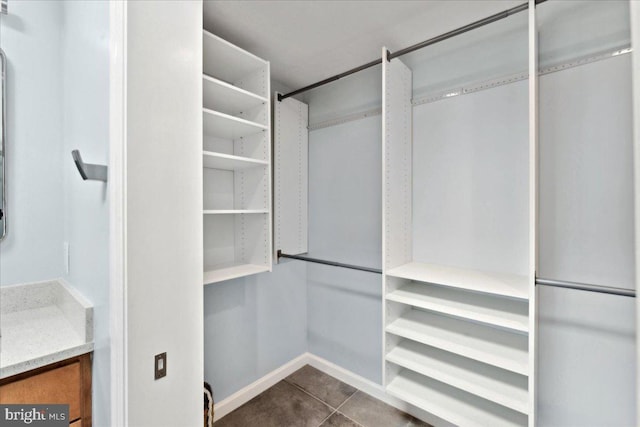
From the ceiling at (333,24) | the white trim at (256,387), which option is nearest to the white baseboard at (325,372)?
the white trim at (256,387)

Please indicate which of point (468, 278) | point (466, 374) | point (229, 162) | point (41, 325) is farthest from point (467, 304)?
point (41, 325)

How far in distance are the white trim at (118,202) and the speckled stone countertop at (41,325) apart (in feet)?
1.13

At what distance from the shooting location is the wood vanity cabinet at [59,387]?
978 millimetres

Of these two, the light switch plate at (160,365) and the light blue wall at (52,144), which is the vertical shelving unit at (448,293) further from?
the light blue wall at (52,144)

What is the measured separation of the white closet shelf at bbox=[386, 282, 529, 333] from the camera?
127 centimetres

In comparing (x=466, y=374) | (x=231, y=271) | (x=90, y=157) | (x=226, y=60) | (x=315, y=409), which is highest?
(x=226, y=60)

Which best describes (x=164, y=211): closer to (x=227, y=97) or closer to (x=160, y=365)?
(x=160, y=365)

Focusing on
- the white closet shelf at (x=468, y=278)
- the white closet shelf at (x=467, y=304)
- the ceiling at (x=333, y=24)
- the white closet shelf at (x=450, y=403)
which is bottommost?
the white closet shelf at (x=450, y=403)

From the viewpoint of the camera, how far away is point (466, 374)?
1431mm

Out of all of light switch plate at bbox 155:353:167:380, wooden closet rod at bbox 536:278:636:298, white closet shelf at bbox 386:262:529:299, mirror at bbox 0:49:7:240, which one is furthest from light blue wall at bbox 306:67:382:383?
mirror at bbox 0:49:7:240

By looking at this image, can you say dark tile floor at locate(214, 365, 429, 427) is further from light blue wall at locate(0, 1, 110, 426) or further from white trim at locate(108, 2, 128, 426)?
white trim at locate(108, 2, 128, 426)

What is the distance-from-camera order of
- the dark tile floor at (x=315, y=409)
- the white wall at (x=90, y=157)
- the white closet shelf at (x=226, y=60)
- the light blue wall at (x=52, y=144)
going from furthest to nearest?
the dark tile floor at (x=315, y=409), the white closet shelf at (x=226, y=60), the light blue wall at (x=52, y=144), the white wall at (x=90, y=157)

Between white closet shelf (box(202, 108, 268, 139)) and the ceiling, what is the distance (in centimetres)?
51

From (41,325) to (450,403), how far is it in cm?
202
